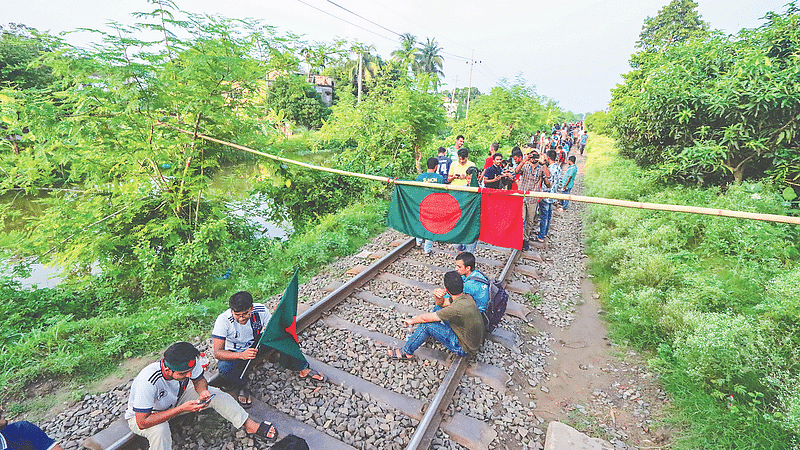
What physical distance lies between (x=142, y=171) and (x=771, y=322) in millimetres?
10235

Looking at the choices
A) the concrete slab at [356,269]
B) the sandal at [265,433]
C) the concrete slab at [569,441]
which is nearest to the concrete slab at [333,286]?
the concrete slab at [356,269]

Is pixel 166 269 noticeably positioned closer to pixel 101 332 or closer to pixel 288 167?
pixel 101 332

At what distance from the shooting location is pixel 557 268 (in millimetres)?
7543

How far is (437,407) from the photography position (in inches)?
145

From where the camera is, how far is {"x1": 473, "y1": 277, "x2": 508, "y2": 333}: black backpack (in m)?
4.71

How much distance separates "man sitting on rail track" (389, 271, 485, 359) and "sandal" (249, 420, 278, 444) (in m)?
1.64

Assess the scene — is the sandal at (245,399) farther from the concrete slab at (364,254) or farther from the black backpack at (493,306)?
the concrete slab at (364,254)

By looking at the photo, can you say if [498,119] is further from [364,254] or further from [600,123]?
[600,123]

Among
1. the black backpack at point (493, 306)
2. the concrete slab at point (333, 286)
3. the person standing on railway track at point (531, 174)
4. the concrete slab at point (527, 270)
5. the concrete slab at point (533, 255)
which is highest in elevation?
the person standing on railway track at point (531, 174)

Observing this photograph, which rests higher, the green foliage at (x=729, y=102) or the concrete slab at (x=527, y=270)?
the green foliage at (x=729, y=102)

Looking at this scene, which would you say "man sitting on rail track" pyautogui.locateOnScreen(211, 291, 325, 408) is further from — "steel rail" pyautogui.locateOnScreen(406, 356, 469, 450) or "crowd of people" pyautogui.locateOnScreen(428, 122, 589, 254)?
"crowd of people" pyautogui.locateOnScreen(428, 122, 589, 254)

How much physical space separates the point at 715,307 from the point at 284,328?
609 cm

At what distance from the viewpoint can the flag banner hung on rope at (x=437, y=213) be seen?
219 inches

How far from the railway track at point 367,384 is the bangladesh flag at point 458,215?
1150 mm
